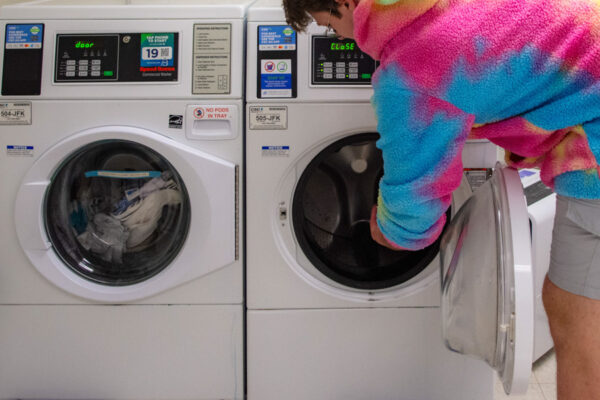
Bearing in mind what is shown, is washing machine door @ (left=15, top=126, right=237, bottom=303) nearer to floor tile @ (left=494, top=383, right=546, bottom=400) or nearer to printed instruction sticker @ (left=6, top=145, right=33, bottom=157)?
printed instruction sticker @ (left=6, top=145, right=33, bottom=157)

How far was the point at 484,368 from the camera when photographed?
119 centimetres

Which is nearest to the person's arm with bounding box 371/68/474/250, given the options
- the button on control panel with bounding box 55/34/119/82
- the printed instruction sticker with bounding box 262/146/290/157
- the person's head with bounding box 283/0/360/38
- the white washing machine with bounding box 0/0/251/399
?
the person's head with bounding box 283/0/360/38

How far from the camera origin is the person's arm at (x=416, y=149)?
69cm

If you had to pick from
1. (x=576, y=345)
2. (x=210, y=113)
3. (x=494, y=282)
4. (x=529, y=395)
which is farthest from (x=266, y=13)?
(x=529, y=395)

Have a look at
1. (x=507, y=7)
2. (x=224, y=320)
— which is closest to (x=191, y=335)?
(x=224, y=320)

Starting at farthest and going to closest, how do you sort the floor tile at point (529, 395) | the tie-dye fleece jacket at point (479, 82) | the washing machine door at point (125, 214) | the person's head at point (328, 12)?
the floor tile at point (529, 395), the washing machine door at point (125, 214), the person's head at point (328, 12), the tie-dye fleece jacket at point (479, 82)

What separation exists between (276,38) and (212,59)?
158mm

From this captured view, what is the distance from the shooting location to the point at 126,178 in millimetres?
1223

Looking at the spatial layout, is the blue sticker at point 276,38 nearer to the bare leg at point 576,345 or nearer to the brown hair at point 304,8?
the brown hair at point 304,8

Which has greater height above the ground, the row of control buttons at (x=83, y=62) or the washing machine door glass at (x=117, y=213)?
the row of control buttons at (x=83, y=62)

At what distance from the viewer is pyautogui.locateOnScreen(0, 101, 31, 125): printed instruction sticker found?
3.70 ft

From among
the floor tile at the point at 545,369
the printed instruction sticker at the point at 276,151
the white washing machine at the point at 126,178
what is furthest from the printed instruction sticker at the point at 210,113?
the floor tile at the point at 545,369

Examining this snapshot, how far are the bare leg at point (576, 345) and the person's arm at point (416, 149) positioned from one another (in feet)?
0.79

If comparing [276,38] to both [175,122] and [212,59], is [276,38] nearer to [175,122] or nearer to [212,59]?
[212,59]
